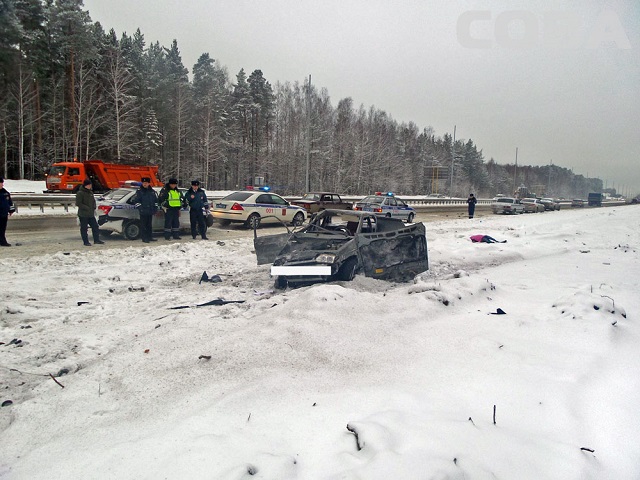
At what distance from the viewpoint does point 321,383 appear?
3.65 m

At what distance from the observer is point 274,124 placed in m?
59.1

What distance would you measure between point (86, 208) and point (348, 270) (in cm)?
788

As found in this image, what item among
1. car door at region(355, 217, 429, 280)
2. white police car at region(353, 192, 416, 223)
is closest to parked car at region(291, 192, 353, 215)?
white police car at region(353, 192, 416, 223)

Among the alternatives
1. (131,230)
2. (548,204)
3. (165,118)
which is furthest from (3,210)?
(548,204)

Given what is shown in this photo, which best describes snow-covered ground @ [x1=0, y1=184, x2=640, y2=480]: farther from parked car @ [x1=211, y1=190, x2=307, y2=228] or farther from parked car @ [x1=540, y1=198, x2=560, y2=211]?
parked car @ [x1=540, y1=198, x2=560, y2=211]

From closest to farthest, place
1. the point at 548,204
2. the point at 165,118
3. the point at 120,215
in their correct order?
the point at 120,215, the point at 548,204, the point at 165,118

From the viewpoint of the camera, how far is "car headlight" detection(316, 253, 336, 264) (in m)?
6.62

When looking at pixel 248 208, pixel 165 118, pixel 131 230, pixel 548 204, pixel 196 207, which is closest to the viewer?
pixel 131 230

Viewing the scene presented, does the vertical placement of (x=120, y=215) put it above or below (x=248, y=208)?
below

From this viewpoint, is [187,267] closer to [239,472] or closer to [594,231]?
[239,472]

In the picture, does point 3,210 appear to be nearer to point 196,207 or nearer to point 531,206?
point 196,207

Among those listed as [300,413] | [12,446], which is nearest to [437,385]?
[300,413]

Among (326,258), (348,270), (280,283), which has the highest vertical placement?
(326,258)

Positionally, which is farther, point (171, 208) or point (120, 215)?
point (171, 208)
